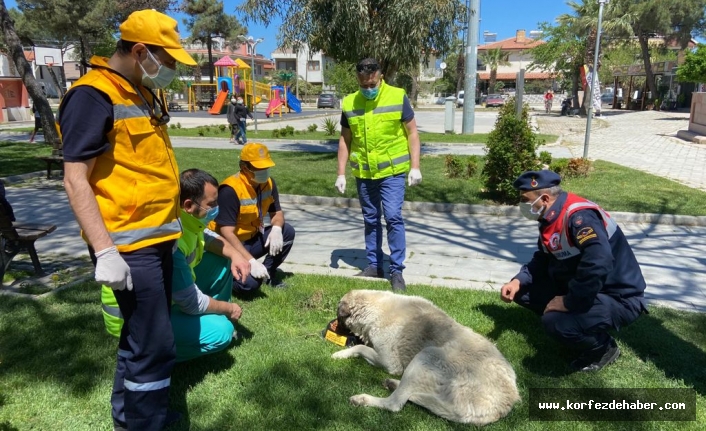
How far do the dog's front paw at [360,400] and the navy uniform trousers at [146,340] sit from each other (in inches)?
43.3

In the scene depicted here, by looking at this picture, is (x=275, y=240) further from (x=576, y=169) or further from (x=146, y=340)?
(x=576, y=169)

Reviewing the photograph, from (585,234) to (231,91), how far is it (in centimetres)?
3526

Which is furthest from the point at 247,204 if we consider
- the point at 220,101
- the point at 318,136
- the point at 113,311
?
the point at 220,101

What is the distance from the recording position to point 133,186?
92.1 inches

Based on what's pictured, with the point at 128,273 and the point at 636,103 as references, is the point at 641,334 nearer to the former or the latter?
the point at 128,273

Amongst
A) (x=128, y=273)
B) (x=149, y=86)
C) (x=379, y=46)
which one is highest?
(x=379, y=46)

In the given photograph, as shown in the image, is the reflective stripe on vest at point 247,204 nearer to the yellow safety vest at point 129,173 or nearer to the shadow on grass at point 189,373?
the shadow on grass at point 189,373

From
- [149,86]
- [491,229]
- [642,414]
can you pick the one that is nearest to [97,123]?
[149,86]

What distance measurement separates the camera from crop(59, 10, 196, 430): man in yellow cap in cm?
220

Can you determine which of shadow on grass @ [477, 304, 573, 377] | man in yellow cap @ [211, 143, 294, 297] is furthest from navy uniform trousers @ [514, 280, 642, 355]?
man in yellow cap @ [211, 143, 294, 297]

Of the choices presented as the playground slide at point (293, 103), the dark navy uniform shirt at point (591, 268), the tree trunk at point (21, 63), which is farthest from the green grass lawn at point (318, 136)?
the playground slide at point (293, 103)

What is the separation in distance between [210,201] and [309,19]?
10239 millimetres

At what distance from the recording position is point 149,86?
2.48 metres

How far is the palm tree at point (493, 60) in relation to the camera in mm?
77000
